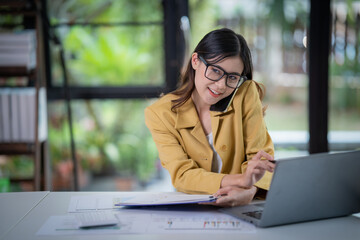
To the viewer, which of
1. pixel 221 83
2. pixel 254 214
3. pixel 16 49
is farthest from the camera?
pixel 16 49

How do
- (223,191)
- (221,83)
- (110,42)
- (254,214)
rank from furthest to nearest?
(110,42), (221,83), (223,191), (254,214)

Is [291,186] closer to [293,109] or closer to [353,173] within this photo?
[353,173]

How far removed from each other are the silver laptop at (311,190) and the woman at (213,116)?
354mm

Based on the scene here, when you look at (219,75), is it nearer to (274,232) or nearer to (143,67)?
(274,232)

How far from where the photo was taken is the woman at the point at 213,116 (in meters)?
1.65

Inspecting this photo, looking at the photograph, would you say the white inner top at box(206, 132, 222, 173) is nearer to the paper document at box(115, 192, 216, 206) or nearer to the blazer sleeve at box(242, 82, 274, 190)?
the blazer sleeve at box(242, 82, 274, 190)

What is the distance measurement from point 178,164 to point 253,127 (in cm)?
36

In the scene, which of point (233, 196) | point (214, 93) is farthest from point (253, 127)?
point (233, 196)

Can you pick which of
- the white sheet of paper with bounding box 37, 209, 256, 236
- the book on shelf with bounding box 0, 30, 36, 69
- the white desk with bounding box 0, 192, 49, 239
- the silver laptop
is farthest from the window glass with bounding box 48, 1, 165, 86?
the silver laptop

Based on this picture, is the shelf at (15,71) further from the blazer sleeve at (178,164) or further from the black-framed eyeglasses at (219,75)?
the black-framed eyeglasses at (219,75)

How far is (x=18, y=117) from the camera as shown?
2775 mm

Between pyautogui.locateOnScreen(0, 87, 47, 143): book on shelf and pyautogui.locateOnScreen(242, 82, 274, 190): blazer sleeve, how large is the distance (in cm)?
149

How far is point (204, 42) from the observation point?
1.72m

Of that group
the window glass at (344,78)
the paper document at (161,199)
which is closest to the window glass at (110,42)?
the window glass at (344,78)
